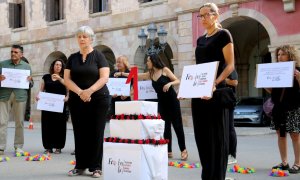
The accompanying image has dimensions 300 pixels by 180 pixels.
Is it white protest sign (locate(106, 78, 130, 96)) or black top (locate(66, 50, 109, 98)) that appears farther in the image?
white protest sign (locate(106, 78, 130, 96))

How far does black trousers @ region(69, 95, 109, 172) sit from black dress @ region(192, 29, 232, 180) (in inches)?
78.5

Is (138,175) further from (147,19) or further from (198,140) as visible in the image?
(147,19)

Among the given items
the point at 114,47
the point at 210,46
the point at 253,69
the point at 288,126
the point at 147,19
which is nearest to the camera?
the point at 210,46

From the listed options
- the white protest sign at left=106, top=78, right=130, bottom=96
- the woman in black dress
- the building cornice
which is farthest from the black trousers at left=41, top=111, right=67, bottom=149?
the building cornice

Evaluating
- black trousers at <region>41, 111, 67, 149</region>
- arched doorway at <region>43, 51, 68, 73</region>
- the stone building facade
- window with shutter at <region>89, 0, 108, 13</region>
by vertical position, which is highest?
window with shutter at <region>89, 0, 108, 13</region>

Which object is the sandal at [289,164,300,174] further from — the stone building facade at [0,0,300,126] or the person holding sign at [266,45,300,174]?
the stone building facade at [0,0,300,126]

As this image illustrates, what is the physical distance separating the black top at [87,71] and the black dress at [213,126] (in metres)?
2.07

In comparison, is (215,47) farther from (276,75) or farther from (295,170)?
(295,170)

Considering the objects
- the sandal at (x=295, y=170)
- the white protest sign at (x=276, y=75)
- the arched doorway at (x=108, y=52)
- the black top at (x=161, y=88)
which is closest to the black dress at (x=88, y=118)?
the black top at (x=161, y=88)

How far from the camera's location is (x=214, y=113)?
4863mm

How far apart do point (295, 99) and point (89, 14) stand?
1925 cm

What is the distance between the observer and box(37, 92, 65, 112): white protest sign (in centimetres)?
967

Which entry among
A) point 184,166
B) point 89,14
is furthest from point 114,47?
point 184,166

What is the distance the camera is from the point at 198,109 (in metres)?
4.93
